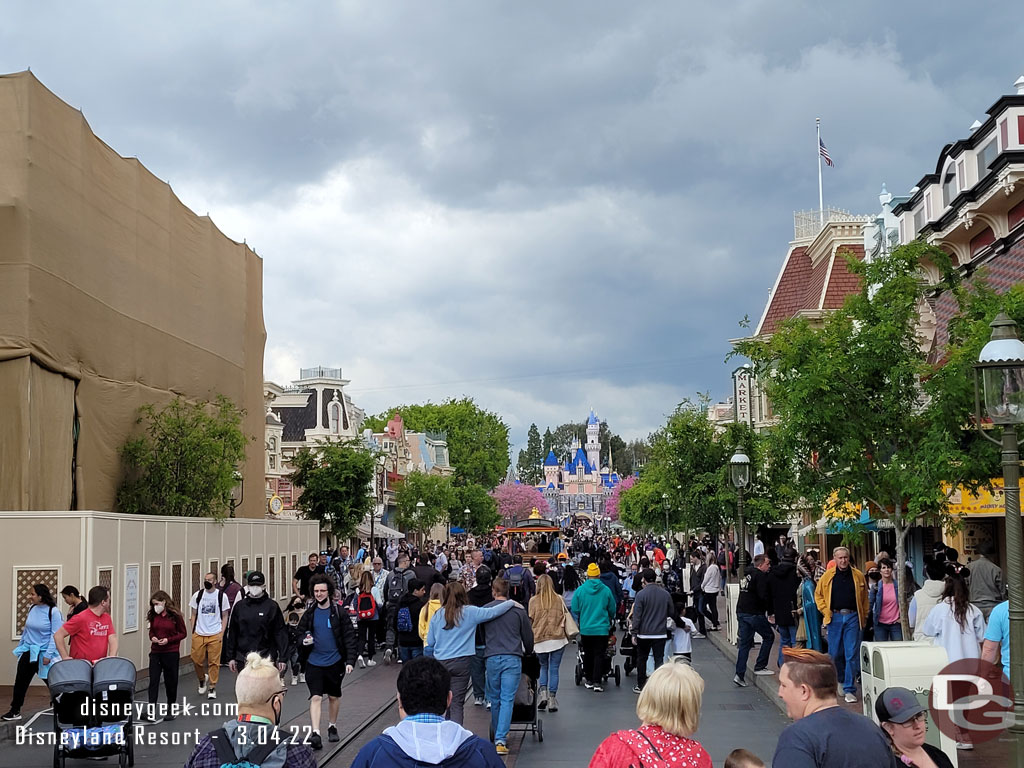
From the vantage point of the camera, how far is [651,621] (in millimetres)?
15773

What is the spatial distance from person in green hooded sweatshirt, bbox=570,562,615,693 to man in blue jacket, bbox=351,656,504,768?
10618 millimetres

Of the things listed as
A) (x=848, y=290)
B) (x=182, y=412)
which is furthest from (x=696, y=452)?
(x=182, y=412)

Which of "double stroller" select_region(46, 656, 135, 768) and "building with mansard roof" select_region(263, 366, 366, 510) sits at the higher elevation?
"building with mansard roof" select_region(263, 366, 366, 510)

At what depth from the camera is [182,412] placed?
94.3ft

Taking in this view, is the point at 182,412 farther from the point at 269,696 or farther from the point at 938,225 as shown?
the point at 269,696

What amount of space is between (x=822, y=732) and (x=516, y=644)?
7101 mm

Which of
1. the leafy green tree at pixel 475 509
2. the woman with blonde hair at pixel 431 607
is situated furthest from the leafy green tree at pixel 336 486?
the leafy green tree at pixel 475 509

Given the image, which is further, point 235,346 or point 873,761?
point 235,346

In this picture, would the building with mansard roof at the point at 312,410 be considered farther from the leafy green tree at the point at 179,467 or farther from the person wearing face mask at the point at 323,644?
the person wearing face mask at the point at 323,644

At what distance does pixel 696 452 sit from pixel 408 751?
35817 millimetres

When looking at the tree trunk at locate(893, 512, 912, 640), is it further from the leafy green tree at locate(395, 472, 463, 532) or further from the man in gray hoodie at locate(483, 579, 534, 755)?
the leafy green tree at locate(395, 472, 463, 532)

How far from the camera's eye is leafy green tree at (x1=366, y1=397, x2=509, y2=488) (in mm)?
103625

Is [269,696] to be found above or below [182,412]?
below

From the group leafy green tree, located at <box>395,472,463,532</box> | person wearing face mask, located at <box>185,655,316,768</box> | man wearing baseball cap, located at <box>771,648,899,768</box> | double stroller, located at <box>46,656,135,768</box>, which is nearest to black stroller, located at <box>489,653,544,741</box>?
double stroller, located at <box>46,656,135,768</box>
